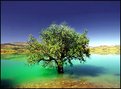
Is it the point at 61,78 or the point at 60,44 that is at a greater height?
the point at 60,44

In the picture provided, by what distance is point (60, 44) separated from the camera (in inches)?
1313

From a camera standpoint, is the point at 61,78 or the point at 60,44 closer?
the point at 61,78

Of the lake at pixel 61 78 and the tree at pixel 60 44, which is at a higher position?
the tree at pixel 60 44

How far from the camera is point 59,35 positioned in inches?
1362

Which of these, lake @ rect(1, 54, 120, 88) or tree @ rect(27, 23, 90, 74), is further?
tree @ rect(27, 23, 90, 74)

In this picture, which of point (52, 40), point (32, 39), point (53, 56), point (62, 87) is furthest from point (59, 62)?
point (62, 87)

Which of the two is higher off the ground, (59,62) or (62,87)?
(59,62)

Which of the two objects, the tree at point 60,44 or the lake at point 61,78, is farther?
the tree at point 60,44

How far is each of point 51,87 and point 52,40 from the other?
11599mm

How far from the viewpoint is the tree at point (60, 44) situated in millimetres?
34000

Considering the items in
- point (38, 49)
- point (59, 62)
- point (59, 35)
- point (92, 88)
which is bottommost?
point (92, 88)

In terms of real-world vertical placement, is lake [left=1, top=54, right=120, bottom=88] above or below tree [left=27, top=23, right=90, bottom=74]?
below

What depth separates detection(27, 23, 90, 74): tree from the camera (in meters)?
34.0

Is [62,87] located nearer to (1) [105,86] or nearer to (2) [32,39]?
(1) [105,86]
